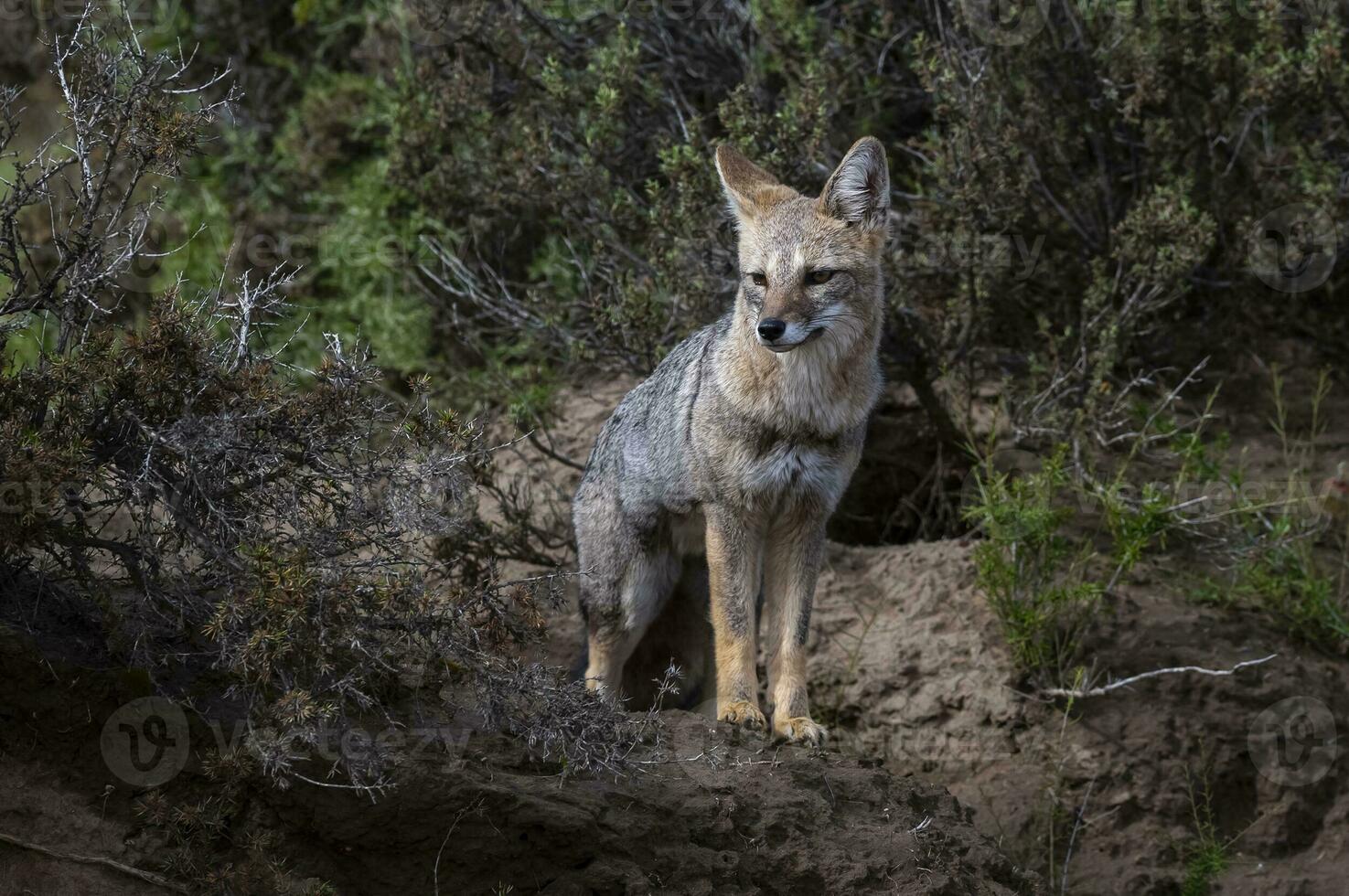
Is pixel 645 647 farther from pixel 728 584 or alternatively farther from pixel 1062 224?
pixel 1062 224

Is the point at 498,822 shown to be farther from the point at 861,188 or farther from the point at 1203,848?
the point at 1203,848

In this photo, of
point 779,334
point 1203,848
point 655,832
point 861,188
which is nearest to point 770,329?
point 779,334

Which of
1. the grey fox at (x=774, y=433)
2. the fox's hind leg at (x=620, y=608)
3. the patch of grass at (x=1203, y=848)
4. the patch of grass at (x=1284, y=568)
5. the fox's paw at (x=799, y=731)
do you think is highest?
the grey fox at (x=774, y=433)

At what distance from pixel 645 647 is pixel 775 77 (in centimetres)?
361

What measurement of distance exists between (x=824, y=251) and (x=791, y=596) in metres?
1.28

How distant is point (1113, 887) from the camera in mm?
5633

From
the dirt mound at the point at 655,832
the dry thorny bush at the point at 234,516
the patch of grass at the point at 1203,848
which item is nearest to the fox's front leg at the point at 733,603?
the dirt mound at the point at 655,832

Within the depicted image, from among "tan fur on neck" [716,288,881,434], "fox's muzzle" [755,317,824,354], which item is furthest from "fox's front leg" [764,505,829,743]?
"fox's muzzle" [755,317,824,354]

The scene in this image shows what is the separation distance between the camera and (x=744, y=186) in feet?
17.5

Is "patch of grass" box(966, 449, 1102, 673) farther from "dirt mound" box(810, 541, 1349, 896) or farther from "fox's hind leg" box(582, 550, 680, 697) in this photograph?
"fox's hind leg" box(582, 550, 680, 697)

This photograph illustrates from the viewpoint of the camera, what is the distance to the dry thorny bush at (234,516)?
365 centimetres

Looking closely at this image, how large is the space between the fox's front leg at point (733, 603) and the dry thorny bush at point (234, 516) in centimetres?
92

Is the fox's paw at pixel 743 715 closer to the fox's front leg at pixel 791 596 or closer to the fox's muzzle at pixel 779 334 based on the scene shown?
the fox's front leg at pixel 791 596

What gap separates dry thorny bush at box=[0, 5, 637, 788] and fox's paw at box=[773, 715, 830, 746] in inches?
36.1
